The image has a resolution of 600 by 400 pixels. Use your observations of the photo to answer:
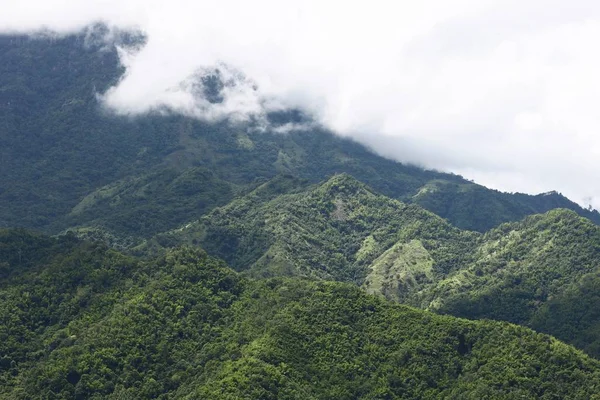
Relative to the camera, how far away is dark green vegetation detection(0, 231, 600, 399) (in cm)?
10275

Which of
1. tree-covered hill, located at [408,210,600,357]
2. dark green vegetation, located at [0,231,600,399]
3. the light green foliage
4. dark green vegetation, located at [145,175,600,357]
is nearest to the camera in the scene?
dark green vegetation, located at [0,231,600,399]

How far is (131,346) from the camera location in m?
110

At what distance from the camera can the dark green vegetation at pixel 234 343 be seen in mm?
102750

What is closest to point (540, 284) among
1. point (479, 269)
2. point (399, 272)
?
point (479, 269)

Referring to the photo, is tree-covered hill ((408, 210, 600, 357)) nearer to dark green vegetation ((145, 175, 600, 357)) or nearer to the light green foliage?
dark green vegetation ((145, 175, 600, 357))

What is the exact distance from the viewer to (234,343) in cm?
11250

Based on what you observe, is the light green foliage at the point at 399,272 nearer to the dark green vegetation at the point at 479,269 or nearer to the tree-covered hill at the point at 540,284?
the dark green vegetation at the point at 479,269

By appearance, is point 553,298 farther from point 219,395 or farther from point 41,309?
point 41,309

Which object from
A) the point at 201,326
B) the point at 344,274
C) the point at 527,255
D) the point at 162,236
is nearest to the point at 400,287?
the point at 344,274

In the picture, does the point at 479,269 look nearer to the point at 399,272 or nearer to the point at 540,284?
the point at 399,272

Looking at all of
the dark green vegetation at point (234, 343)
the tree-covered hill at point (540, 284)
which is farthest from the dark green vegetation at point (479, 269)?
the dark green vegetation at point (234, 343)

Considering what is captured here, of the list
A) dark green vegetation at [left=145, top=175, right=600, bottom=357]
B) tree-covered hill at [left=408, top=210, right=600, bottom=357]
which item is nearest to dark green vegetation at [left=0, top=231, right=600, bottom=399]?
dark green vegetation at [left=145, top=175, right=600, bottom=357]

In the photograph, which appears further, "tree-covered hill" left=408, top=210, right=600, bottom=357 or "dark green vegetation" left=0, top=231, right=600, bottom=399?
"tree-covered hill" left=408, top=210, right=600, bottom=357

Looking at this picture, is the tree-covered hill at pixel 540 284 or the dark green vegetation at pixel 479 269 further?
the dark green vegetation at pixel 479 269
